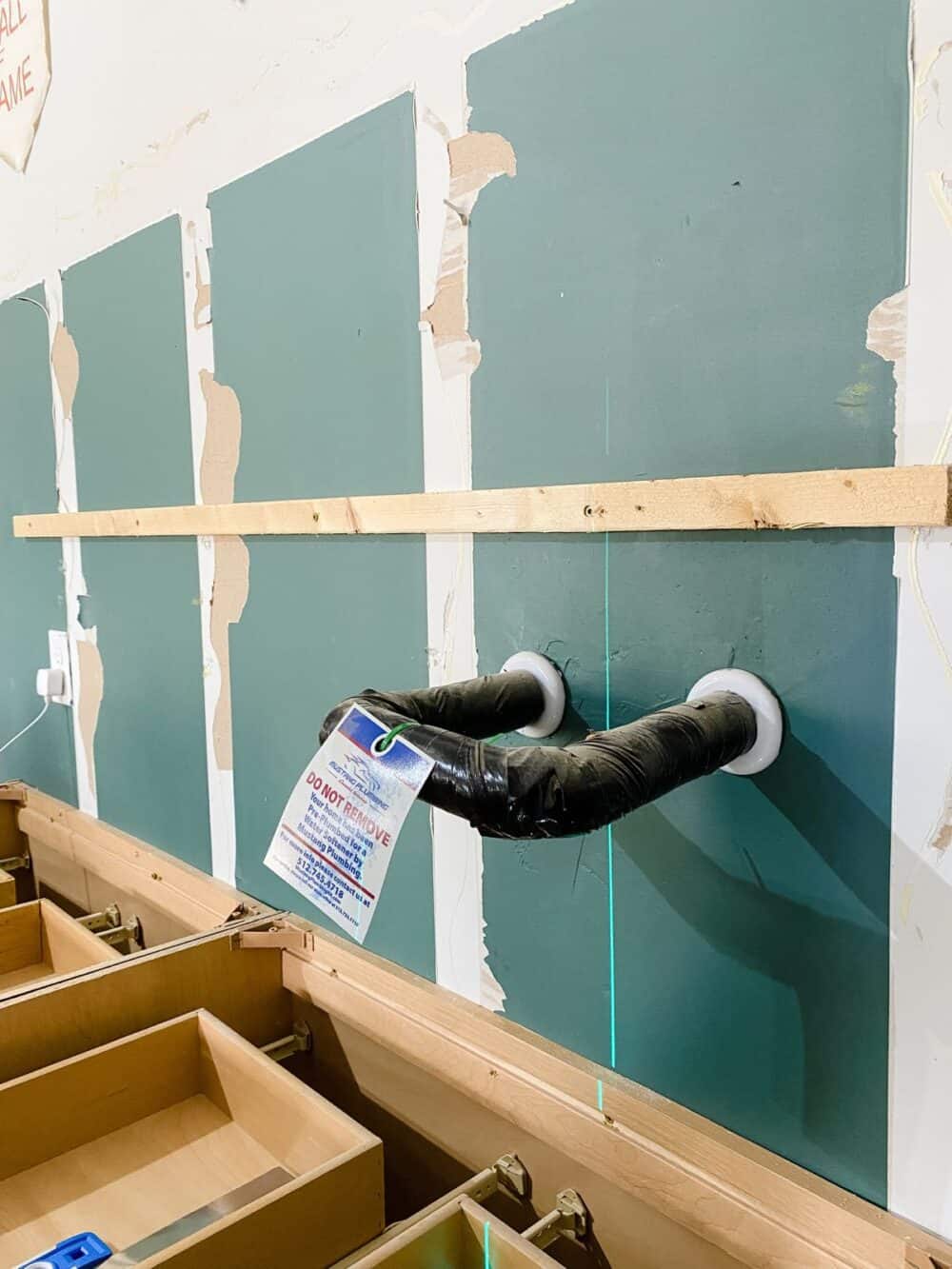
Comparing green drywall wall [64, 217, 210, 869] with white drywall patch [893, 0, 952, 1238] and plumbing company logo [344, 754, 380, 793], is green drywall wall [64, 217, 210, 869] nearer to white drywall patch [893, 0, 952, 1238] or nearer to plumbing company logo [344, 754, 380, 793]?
plumbing company logo [344, 754, 380, 793]

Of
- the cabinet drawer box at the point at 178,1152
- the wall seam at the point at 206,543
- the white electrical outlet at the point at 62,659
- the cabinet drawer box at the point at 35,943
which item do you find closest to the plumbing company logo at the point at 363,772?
the cabinet drawer box at the point at 178,1152

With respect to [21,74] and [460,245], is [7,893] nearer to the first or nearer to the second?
[460,245]

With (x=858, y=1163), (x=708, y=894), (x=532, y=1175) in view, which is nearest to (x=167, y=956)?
(x=532, y=1175)

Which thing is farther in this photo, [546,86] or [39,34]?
[39,34]

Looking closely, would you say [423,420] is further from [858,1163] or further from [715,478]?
[858,1163]

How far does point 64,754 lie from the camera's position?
203 centimetres

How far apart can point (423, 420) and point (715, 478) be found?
0.42 m

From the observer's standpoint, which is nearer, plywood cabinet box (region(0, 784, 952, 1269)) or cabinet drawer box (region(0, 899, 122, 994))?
plywood cabinet box (region(0, 784, 952, 1269))

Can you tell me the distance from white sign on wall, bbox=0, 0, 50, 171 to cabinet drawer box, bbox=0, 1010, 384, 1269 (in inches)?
69.9

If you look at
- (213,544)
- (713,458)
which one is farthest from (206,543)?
(713,458)

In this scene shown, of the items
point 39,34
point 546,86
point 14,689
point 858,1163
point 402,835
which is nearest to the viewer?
point 858,1163

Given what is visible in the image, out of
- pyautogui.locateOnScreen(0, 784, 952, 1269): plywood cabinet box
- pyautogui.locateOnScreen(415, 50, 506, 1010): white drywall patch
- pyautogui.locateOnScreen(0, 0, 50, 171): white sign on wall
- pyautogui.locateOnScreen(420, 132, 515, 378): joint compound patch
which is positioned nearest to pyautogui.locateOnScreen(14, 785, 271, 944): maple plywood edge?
pyautogui.locateOnScreen(0, 784, 952, 1269): plywood cabinet box

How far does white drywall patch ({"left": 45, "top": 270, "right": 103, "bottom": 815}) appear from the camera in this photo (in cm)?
188

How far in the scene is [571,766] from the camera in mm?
698
